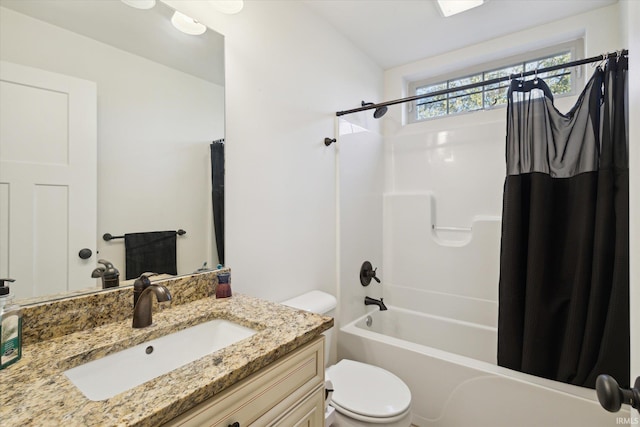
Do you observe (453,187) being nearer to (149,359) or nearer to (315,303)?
(315,303)

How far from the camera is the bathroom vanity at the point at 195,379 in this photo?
0.57m

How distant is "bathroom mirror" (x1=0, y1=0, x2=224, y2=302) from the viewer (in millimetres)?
916

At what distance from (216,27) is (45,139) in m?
0.87

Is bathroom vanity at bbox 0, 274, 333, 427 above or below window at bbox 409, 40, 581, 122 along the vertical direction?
below

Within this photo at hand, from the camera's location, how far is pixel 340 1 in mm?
1867

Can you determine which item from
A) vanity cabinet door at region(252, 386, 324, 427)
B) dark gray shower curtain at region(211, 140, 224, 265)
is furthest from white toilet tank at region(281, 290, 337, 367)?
vanity cabinet door at region(252, 386, 324, 427)

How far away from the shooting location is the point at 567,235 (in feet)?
5.39

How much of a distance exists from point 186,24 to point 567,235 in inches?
86.6

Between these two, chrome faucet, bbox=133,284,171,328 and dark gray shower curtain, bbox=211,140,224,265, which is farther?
dark gray shower curtain, bbox=211,140,224,265

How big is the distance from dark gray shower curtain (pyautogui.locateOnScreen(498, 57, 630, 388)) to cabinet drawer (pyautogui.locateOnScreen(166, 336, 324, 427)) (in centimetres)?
129

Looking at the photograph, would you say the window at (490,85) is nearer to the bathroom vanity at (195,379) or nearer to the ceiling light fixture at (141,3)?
the ceiling light fixture at (141,3)

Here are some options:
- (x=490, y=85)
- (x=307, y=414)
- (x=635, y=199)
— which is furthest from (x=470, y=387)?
(x=490, y=85)

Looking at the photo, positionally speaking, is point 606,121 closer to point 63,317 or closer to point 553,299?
point 553,299

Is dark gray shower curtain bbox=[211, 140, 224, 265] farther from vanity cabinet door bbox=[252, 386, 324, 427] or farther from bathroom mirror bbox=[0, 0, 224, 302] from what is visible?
vanity cabinet door bbox=[252, 386, 324, 427]
